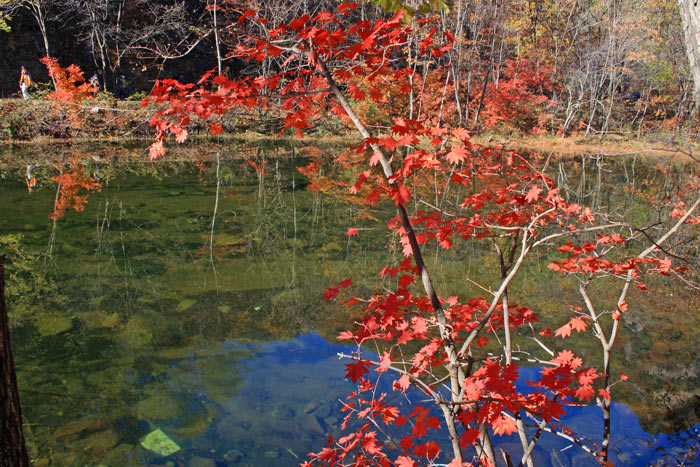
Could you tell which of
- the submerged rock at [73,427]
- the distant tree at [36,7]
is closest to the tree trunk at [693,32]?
the submerged rock at [73,427]

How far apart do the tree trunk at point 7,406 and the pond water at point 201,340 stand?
1.35 meters

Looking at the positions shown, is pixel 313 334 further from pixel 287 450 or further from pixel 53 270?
pixel 53 270

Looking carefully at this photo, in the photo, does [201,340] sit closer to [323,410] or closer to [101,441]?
[101,441]

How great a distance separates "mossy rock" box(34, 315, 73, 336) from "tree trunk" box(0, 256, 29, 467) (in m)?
3.07

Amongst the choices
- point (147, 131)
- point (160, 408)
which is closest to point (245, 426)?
point (160, 408)

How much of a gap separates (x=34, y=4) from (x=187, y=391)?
22055 mm

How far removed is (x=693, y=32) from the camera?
190 centimetres

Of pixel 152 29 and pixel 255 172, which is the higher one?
pixel 152 29

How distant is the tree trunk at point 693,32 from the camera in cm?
188

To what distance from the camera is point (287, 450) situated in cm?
287

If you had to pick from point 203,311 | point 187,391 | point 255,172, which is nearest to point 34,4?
point 255,172

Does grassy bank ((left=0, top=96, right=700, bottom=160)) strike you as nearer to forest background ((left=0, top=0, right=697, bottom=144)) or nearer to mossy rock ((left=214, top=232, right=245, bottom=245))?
forest background ((left=0, top=0, right=697, bottom=144))

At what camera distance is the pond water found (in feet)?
9.77

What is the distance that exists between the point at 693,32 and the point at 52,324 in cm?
510
